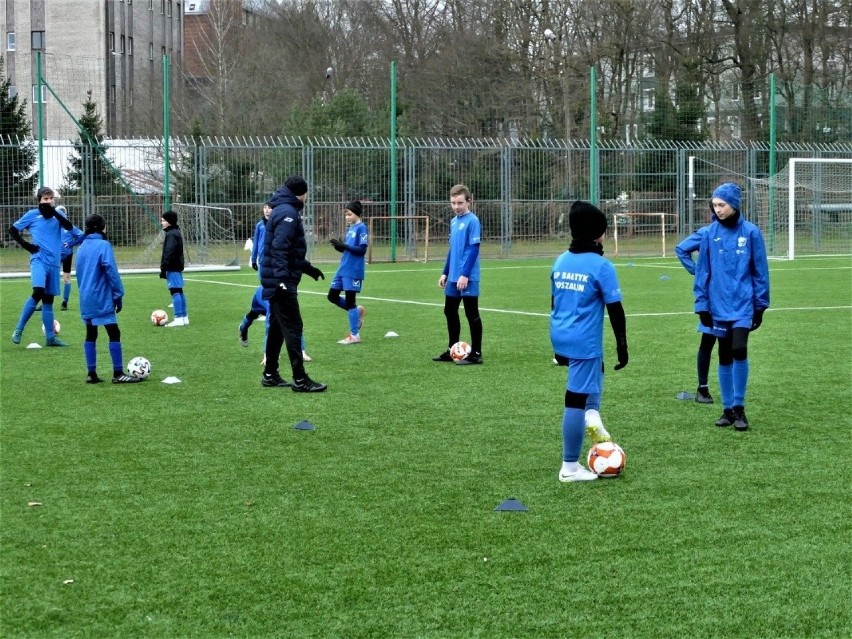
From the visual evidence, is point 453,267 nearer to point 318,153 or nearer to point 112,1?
point 318,153

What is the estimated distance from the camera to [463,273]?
12398 millimetres

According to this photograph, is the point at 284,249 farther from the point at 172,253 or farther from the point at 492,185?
the point at 492,185

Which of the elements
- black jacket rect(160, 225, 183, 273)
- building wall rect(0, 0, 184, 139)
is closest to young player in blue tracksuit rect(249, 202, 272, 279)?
black jacket rect(160, 225, 183, 273)

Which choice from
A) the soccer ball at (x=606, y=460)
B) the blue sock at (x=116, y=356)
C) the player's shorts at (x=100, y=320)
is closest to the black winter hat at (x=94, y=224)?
the player's shorts at (x=100, y=320)

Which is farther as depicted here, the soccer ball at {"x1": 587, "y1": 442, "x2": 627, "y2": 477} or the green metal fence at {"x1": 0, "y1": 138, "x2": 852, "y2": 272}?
the green metal fence at {"x1": 0, "y1": 138, "x2": 852, "y2": 272}

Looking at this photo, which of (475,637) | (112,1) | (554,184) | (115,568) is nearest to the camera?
(475,637)

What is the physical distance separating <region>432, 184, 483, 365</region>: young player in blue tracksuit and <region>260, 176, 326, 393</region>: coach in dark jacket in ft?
7.10

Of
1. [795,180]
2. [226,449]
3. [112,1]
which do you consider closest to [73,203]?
[795,180]

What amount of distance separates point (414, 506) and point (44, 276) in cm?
935

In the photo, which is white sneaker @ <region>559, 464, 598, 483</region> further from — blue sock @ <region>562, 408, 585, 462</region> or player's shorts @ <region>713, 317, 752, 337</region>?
player's shorts @ <region>713, 317, 752, 337</region>

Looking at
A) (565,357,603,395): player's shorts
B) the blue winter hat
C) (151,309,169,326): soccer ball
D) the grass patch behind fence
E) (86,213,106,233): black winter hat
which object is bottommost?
the grass patch behind fence

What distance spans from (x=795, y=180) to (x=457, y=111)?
13.5 m

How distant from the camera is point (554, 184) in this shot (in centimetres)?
3597

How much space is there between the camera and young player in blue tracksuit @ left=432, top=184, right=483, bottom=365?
1238 centimetres
